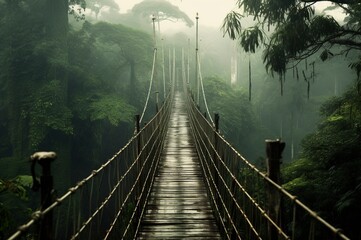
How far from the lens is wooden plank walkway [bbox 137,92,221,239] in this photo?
4.13 metres

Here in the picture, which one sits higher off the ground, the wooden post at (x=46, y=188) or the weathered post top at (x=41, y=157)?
the weathered post top at (x=41, y=157)

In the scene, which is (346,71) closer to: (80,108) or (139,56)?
(139,56)

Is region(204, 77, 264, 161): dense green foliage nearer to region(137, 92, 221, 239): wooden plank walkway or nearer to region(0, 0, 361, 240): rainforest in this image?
region(0, 0, 361, 240): rainforest

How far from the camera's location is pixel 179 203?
5.09 m

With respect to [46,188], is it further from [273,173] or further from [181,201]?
[181,201]

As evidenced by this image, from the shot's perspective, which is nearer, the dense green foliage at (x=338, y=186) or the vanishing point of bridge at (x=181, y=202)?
the vanishing point of bridge at (x=181, y=202)

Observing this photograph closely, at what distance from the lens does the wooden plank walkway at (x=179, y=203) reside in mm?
4133

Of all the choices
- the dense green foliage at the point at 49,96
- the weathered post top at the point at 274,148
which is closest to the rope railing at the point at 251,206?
the weathered post top at the point at 274,148

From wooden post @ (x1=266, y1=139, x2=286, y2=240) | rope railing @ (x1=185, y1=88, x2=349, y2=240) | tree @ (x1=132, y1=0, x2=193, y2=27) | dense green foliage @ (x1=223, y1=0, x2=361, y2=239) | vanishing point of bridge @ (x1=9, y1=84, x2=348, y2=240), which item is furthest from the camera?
tree @ (x1=132, y1=0, x2=193, y2=27)

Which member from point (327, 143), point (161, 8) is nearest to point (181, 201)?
point (327, 143)

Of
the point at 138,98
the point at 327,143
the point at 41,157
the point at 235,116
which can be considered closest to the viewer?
the point at 41,157

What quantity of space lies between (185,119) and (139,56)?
6.51 metres

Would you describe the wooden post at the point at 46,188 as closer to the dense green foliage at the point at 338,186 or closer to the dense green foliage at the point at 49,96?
the dense green foliage at the point at 338,186

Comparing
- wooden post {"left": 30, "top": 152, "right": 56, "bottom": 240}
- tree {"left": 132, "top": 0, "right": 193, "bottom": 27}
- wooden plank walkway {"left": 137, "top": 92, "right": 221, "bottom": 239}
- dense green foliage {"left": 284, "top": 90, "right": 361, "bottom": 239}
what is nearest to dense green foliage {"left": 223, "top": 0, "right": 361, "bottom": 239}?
dense green foliage {"left": 284, "top": 90, "right": 361, "bottom": 239}
